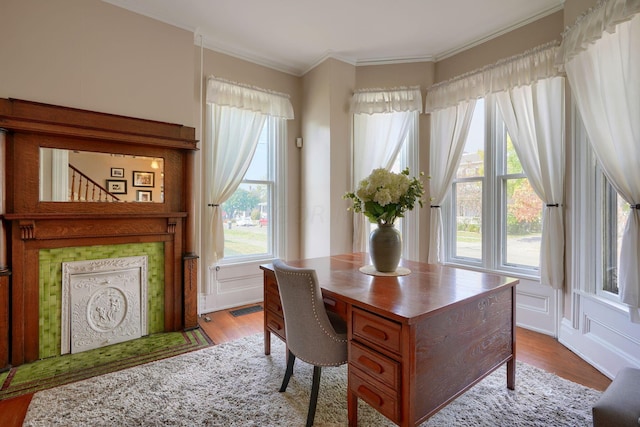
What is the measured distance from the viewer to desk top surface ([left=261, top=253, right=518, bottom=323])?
4.66 feet

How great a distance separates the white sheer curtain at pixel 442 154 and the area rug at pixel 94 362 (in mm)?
2633

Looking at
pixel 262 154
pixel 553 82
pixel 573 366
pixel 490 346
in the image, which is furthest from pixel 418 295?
pixel 262 154

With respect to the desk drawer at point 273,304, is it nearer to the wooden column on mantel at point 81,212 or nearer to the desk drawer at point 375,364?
the desk drawer at point 375,364

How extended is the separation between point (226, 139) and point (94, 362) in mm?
2395

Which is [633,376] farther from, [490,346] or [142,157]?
[142,157]

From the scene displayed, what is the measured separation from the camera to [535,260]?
3.04m

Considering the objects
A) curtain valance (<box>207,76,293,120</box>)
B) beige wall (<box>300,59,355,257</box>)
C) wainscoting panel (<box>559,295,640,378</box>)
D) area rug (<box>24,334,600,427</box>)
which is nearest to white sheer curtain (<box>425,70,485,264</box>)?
beige wall (<box>300,59,355,257</box>)

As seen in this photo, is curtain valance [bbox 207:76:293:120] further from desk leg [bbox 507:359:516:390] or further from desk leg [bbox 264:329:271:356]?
desk leg [bbox 507:359:516:390]

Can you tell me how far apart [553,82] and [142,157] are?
3.78 m

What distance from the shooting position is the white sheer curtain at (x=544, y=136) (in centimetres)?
273

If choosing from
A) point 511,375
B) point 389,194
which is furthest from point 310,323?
point 511,375

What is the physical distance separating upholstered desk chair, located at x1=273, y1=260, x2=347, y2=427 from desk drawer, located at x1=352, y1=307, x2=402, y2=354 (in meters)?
0.17

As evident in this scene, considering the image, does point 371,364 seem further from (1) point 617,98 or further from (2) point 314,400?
(1) point 617,98

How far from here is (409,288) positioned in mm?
1735
